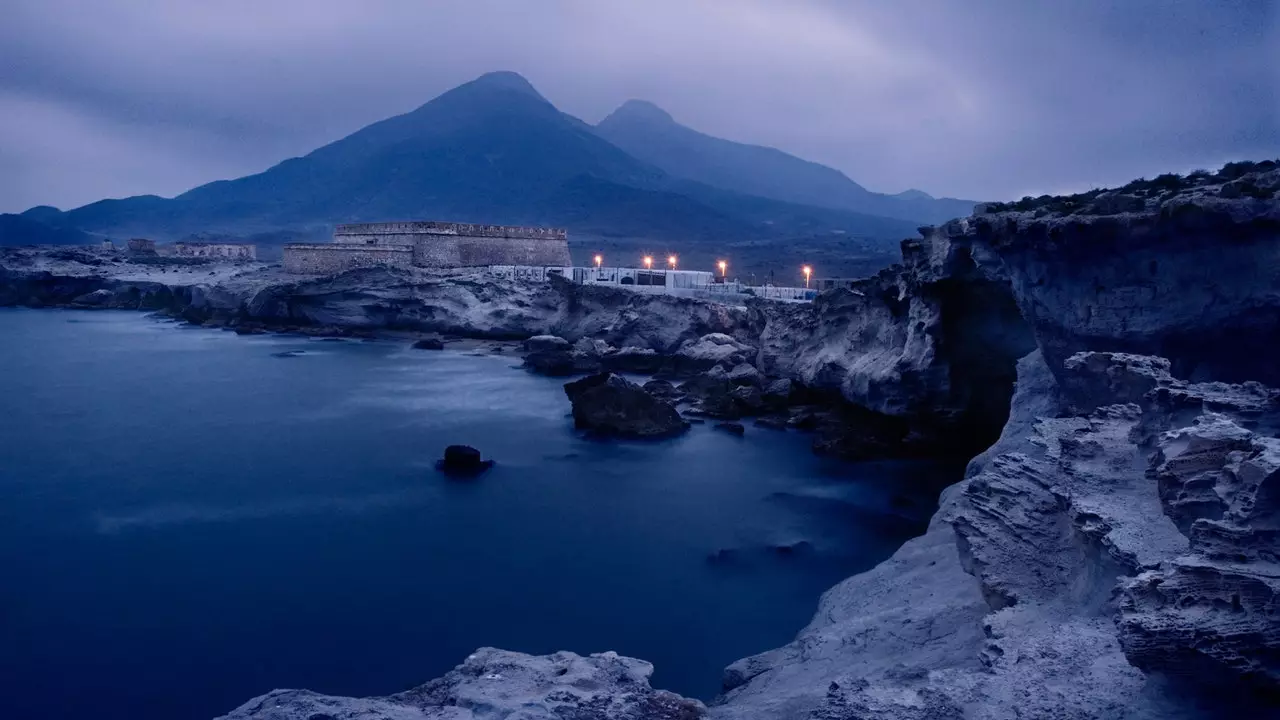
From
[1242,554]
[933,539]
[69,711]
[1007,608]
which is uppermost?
[1242,554]

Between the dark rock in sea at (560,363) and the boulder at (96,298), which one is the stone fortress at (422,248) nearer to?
the dark rock in sea at (560,363)

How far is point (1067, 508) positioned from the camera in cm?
496

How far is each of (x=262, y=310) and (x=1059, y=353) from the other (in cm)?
3286

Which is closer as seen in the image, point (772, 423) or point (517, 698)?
point (517, 698)

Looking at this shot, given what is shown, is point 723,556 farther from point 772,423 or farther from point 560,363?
point 560,363

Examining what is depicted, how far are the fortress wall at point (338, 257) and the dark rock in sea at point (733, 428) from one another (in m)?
20.4

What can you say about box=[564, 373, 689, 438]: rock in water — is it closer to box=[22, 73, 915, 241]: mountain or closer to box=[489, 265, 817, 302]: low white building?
box=[489, 265, 817, 302]: low white building

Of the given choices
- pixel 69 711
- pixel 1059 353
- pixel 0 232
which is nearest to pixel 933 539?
pixel 1059 353

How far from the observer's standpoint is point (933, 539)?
8.57 metres

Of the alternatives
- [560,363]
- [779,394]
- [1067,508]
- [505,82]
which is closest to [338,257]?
[560,363]

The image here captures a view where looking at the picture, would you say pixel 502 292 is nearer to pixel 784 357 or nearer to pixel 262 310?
pixel 262 310

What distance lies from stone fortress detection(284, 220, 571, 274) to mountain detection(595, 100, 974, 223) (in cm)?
11043

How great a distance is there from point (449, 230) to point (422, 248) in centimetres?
163

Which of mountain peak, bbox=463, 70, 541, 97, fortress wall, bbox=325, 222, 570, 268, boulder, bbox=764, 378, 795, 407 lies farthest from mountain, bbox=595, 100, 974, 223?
boulder, bbox=764, 378, 795, 407
